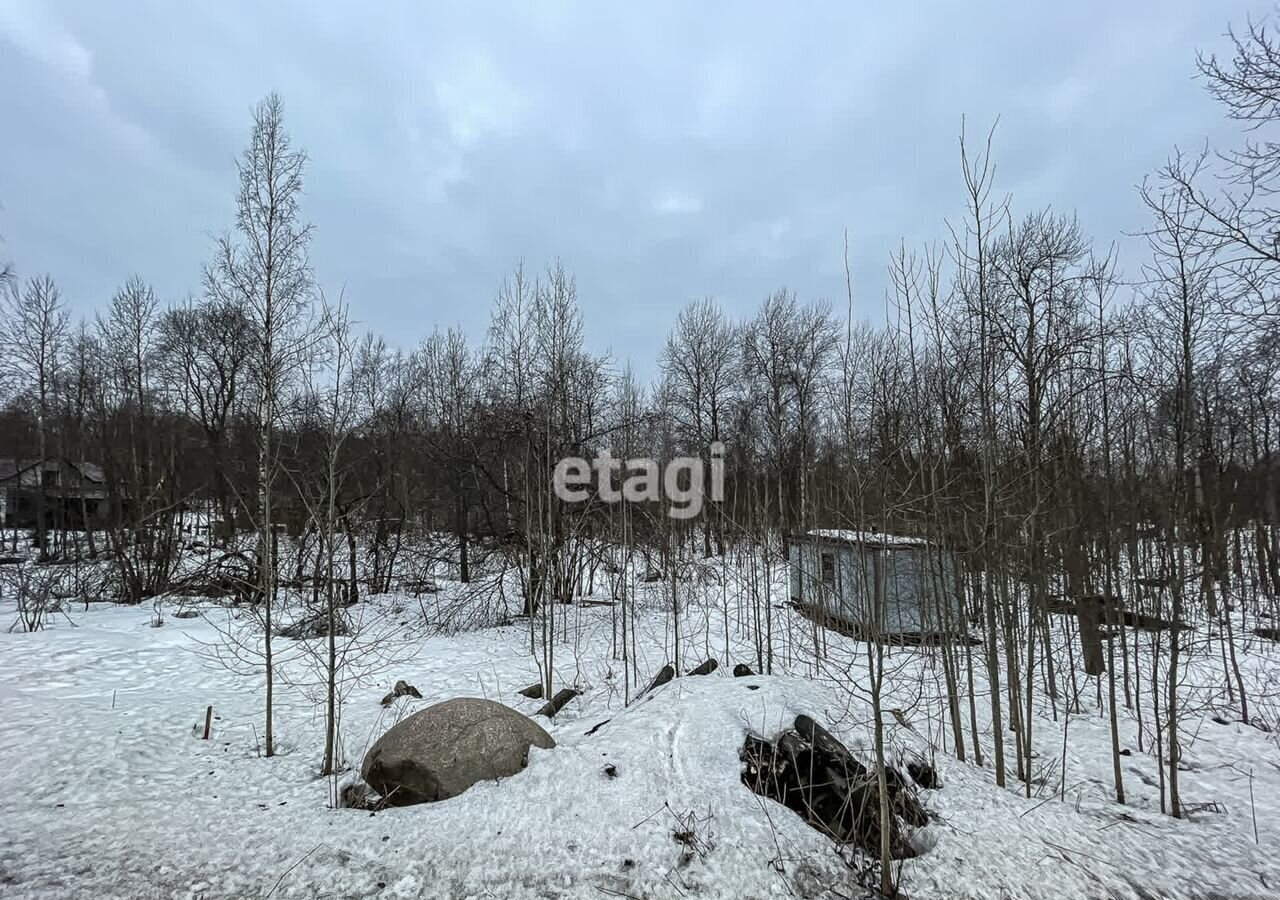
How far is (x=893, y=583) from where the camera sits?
7.78 m

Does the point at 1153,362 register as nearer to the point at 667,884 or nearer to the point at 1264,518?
the point at 667,884

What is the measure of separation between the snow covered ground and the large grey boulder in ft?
0.52

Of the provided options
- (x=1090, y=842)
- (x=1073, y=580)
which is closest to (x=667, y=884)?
(x=1090, y=842)

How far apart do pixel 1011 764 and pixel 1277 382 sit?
244 inches

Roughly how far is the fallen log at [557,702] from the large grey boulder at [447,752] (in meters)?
1.44

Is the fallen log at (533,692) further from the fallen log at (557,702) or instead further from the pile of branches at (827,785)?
the pile of branches at (827,785)

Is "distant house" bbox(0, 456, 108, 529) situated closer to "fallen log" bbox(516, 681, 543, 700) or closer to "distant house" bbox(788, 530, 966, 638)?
"fallen log" bbox(516, 681, 543, 700)

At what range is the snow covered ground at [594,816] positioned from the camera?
3125mm

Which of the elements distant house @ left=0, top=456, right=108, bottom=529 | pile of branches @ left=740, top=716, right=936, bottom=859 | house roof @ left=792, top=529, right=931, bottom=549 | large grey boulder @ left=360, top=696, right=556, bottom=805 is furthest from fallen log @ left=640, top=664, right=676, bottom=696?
distant house @ left=0, top=456, right=108, bottom=529

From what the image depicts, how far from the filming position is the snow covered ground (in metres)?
3.12

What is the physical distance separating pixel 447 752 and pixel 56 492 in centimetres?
2412

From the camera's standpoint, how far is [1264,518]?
916 centimetres

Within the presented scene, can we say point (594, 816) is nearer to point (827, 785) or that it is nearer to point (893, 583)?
point (827, 785)

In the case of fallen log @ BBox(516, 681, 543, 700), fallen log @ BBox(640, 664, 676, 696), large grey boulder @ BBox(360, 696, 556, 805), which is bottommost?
fallen log @ BBox(516, 681, 543, 700)
